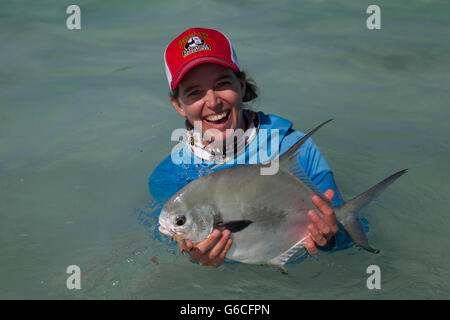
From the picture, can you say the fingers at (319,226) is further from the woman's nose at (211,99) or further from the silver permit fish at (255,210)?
the woman's nose at (211,99)

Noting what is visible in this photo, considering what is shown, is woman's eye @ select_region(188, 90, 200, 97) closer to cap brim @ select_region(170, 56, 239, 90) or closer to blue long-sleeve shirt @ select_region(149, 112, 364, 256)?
cap brim @ select_region(170, 56, 239, 90)

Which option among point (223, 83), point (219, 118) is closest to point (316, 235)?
point (219, 118)

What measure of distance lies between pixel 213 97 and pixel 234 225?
0.94 m

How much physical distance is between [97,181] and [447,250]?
109 inches

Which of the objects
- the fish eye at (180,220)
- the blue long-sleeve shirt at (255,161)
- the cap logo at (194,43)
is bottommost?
the fish eye at (180,220)

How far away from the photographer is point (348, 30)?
7430 mm

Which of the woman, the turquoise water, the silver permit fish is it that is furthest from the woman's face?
the turquoise water

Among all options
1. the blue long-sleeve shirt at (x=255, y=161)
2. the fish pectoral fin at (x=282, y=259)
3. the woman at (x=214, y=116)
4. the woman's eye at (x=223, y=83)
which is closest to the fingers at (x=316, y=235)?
the fish pectoral fin at (x=282, y=259)

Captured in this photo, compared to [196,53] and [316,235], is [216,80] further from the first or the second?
[316,235]

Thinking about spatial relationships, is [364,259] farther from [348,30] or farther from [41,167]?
[348,30]

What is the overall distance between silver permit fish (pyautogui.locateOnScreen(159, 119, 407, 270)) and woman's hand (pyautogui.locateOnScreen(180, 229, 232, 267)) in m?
0.03

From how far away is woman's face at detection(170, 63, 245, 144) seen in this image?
2916 mm

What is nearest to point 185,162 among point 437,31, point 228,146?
point 228,146

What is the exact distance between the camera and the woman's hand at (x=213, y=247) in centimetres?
221
